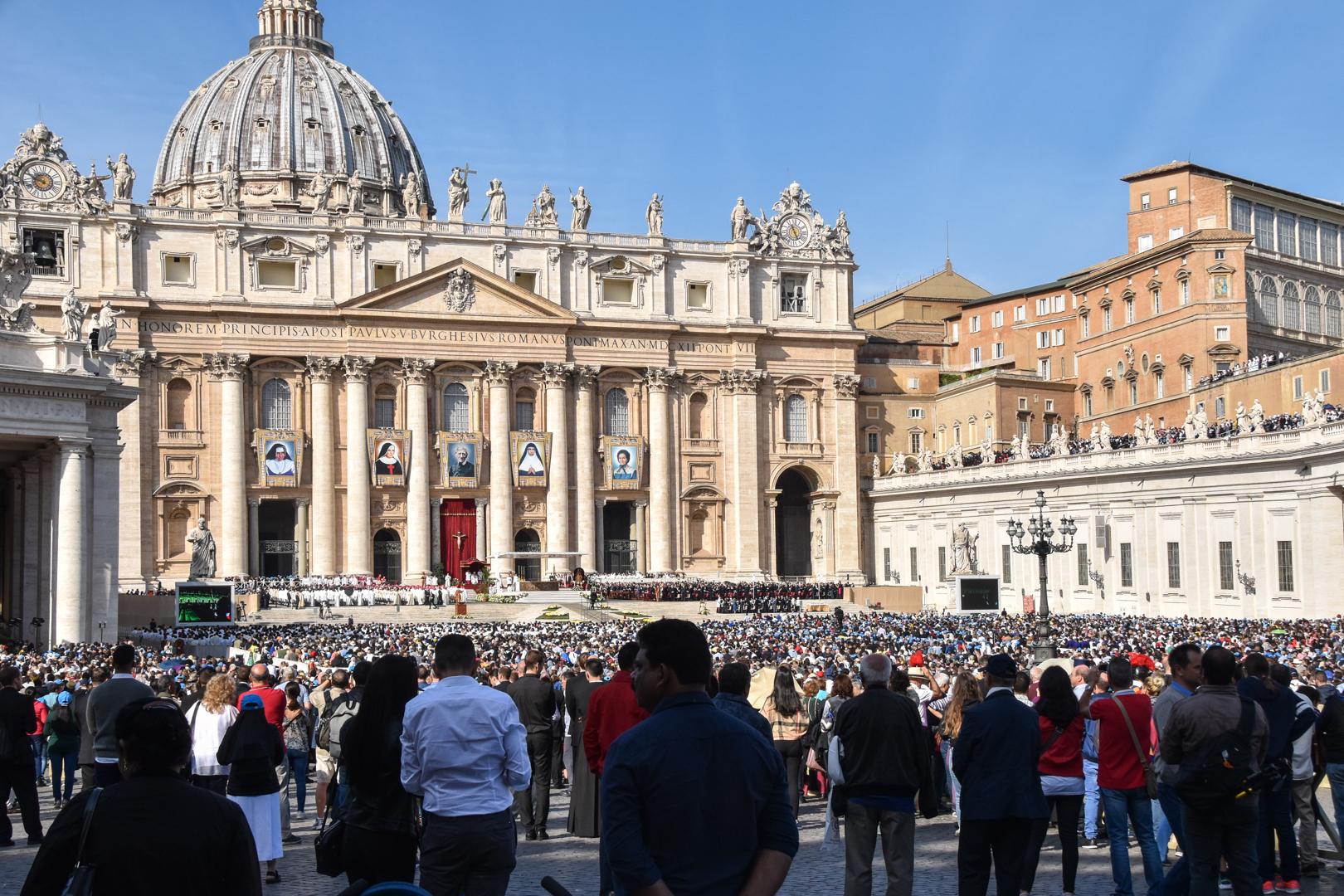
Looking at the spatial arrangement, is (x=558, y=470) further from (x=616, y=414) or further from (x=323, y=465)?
(x=323, y=465)

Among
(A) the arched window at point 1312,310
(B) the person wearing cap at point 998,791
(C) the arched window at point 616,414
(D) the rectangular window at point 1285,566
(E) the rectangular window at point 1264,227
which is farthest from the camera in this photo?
(C) the arched window at point 616,414

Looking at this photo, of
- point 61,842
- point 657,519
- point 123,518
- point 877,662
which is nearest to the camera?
point 61,842

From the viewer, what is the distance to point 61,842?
17.1ft

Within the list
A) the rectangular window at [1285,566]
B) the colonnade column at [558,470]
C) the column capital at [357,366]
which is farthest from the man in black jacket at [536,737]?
the colonnade column at [558,470]

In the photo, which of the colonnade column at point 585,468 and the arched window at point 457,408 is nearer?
the arched window at point 457,408

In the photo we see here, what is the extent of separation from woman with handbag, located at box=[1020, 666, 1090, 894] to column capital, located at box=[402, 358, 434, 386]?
191 feet

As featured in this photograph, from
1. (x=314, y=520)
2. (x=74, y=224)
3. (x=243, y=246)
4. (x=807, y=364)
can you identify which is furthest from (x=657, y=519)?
(x=74, y=224)

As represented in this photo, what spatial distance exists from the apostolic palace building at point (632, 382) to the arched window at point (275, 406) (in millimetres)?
100

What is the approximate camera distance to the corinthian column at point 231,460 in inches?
2501

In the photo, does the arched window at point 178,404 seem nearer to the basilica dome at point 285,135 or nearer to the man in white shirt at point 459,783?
the basilica dome at point 285,135

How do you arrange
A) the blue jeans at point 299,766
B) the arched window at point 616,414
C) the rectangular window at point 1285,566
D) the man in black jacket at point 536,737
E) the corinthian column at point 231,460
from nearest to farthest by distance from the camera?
the man in black jacket at point 536,737
the blue jeans at point 299,766
the rectangular window at point 1285,566
the corinthian column at point 231,460
the arched window at point 616,414

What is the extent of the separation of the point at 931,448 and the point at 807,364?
8.54 meters

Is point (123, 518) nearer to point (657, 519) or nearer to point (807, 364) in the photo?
point (657, 519)

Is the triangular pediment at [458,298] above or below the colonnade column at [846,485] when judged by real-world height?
above
